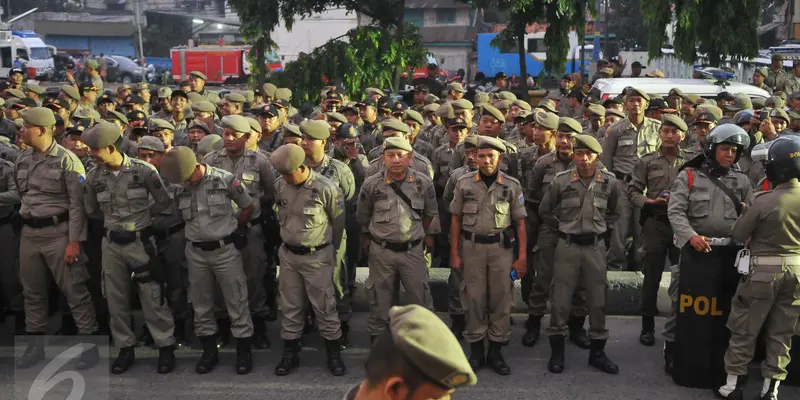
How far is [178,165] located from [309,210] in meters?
1.06

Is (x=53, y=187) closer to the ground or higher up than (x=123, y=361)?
higher up

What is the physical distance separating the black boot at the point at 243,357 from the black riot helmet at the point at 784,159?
4208 millimetres

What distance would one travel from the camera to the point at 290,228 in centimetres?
668

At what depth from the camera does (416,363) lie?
230cm

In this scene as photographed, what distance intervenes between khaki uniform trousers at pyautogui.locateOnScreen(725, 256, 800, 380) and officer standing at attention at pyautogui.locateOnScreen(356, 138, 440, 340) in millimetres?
2425

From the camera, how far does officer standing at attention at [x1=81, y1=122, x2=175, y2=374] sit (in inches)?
265

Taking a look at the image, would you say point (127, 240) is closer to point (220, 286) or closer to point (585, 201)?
point (220, 286)

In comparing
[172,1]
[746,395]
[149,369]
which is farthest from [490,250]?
[172,1]

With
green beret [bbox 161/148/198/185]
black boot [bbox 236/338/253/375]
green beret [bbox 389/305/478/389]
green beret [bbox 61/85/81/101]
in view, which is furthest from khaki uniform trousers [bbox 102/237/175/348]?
green beret [bbox 61/85/81/101]

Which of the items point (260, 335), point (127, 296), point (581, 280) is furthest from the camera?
point (260, 335)

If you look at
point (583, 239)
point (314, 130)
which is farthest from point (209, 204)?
point (583, 239)

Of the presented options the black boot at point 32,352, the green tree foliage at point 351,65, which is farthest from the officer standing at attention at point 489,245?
the green tree foliage at point 351,65

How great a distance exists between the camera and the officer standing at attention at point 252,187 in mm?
7348

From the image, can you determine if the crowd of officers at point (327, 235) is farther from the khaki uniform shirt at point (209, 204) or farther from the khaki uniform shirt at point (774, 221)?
the khaki uniform shirt at point (774, 221)
